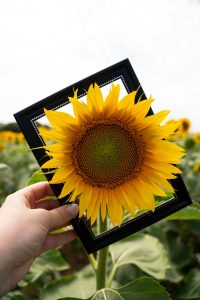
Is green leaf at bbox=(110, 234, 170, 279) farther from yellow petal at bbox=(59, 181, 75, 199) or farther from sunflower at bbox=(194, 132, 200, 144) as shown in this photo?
sunflower at bbox=(194, 132, 200, 144)

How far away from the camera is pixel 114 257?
1.84 meters

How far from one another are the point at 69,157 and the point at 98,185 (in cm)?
14

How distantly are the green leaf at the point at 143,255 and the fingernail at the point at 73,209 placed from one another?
0.55 m

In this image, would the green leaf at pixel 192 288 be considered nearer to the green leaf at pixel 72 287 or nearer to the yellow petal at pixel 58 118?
the green leaf at pixel 72 287

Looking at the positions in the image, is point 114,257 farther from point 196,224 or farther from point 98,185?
point 196,224

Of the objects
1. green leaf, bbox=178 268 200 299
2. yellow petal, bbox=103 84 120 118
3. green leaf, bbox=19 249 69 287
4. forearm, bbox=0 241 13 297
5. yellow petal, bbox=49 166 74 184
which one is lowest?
green leaf, bbox=178 268 200 299

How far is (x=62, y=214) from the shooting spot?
1.28 m

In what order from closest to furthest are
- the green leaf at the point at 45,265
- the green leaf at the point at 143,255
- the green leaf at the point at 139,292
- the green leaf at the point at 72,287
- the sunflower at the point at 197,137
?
the green leaf at the point at 139,292
the green leaf at the point at 143,255
the green leaf at the point at 72,287
the green leaf at the point at 45,265
the sunflower at the point at 197,137

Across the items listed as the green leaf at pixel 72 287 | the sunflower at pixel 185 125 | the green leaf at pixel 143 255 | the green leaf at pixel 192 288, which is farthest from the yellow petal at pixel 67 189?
the sunflower at pixel 185 125

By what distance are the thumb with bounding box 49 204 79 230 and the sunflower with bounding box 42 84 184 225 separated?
0.02 meters

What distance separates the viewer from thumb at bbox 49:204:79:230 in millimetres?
1281

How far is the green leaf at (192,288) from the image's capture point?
6.85 ft

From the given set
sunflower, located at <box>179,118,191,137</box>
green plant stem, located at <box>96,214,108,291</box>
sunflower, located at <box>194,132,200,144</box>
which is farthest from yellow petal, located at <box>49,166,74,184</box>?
sunflower, located at <box>179,118,191,137</box>

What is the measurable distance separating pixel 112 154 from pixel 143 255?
0.72 m
